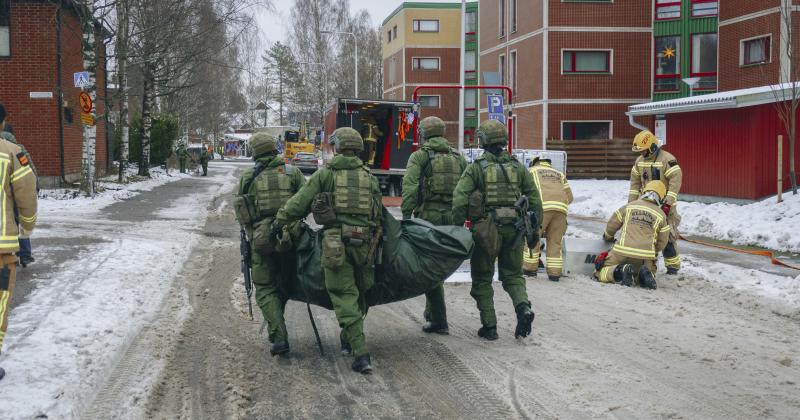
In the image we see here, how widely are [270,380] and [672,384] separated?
2.89 metres

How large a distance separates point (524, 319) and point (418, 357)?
3.16ft

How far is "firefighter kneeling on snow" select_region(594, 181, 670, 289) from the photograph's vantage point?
9.77 m

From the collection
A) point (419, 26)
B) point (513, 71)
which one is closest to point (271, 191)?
point (513, 71)

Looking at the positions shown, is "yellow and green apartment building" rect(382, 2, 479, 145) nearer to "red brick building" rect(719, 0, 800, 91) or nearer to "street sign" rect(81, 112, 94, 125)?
"red brick building" rect(719, 0, 800, 91)

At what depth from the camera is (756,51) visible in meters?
28.9

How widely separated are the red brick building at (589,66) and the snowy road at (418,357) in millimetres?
24172

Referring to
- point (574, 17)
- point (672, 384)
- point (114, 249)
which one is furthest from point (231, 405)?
point (574, 17)

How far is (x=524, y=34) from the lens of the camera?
35.8 metres

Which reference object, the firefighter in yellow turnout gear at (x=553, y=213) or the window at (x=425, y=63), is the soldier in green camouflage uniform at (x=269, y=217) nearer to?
the firefighter in yellow turnout gear at (x=553, y=213)

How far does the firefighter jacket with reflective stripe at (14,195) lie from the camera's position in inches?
215

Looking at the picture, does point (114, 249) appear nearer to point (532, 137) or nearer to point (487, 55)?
point (532, 137)

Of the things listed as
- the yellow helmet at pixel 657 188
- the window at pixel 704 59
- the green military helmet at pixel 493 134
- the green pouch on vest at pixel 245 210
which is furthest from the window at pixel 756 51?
the green pouch on vest at pixel 245 210

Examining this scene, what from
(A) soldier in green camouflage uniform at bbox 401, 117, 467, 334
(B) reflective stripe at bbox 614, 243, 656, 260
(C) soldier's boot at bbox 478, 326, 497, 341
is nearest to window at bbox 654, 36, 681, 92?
(B) reflective stripe at bbox 614, 243, 656, 260

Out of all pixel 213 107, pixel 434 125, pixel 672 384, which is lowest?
pixel 672 384
